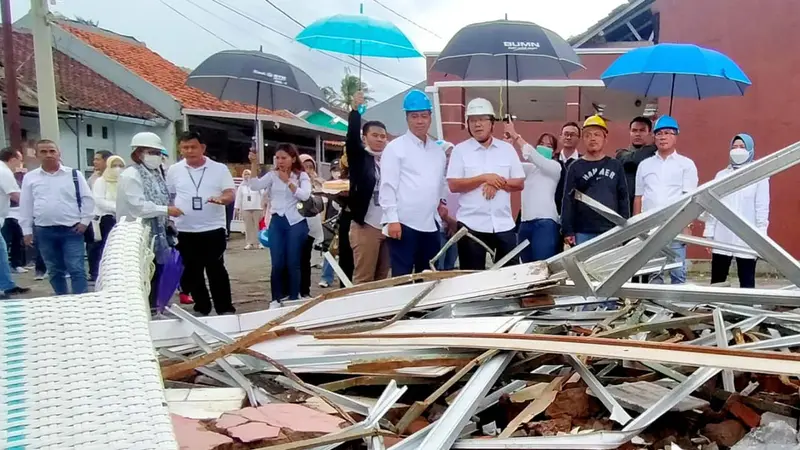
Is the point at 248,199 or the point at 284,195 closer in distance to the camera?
the point at 284,195

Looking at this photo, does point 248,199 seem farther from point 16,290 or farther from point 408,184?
point 408,184

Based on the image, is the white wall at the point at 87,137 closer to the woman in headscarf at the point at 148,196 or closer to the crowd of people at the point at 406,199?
the crowd of people at the point at 406,199

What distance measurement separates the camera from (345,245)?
5.38 m

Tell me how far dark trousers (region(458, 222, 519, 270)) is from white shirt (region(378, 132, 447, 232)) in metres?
0.26

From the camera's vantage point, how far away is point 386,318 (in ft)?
9.80

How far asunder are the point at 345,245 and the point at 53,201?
2.78 meters

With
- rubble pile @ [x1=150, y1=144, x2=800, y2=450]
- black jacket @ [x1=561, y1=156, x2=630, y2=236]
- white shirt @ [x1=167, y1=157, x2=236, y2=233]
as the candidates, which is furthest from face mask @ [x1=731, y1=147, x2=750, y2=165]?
white shirt @ [x1=167, y1=157, x2=236, y2=233]

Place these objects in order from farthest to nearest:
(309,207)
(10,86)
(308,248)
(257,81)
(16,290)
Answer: (10,86) → (16,290) → (308,248) → (257,81) → (309,207)

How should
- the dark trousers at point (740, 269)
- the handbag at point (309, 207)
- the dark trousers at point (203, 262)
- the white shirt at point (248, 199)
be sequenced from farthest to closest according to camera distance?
the white shirt at point (248, 199) < the handbag at point (309, 207) < the dark trousers at point (203, 262) < the dark trousers at point (740, 269)

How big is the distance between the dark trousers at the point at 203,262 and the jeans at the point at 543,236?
2.54m

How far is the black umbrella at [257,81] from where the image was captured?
5957 mm

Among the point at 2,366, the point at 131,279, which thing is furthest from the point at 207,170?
the point at 2,366

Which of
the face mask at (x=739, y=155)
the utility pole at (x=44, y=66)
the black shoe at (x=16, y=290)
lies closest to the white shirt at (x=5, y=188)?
the black shoe at (x=16, y=290)

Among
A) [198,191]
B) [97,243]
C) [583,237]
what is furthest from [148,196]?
[583,237]
